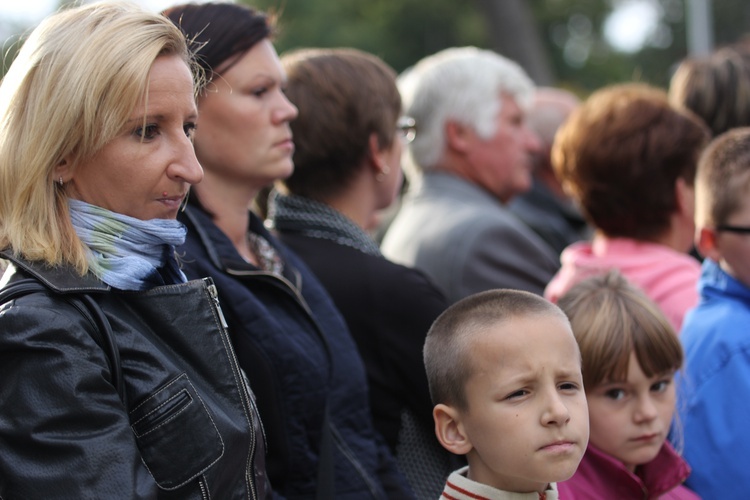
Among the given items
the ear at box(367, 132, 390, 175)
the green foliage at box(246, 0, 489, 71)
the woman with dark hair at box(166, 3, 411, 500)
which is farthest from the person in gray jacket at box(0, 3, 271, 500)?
the green foliage at box(246, 0, 489, 71)

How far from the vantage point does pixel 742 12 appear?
40.2 m

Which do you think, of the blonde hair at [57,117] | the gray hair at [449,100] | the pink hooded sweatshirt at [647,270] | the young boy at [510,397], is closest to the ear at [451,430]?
the young boy at [510,397]

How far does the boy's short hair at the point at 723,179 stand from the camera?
3199mm

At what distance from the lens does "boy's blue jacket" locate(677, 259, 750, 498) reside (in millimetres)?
2906

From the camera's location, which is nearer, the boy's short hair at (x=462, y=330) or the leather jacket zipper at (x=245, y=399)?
the leather jacket zipper at (x=245, y=399)

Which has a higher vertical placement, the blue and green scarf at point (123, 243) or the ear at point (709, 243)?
the blue and green scarf at point (123, 243)

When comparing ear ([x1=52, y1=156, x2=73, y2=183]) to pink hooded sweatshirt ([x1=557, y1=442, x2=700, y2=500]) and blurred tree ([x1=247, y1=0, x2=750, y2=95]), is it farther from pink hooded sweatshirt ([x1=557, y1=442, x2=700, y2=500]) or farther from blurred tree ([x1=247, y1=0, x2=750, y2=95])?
blurred tree ([x1=247, y1=0, x2=750, y2=95])

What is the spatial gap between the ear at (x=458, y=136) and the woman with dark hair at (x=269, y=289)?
156 cm

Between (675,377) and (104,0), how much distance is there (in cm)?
198

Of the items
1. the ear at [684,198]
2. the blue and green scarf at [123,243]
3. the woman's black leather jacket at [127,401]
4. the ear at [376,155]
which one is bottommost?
the ear at [684,198]

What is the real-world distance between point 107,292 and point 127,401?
22cm

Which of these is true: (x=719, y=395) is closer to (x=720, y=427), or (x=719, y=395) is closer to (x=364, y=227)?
(x=720, y=427)

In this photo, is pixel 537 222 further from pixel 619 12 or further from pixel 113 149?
pixel 619 12

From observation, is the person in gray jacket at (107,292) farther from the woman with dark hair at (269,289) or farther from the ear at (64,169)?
the woman with dark hair at (269,289)
